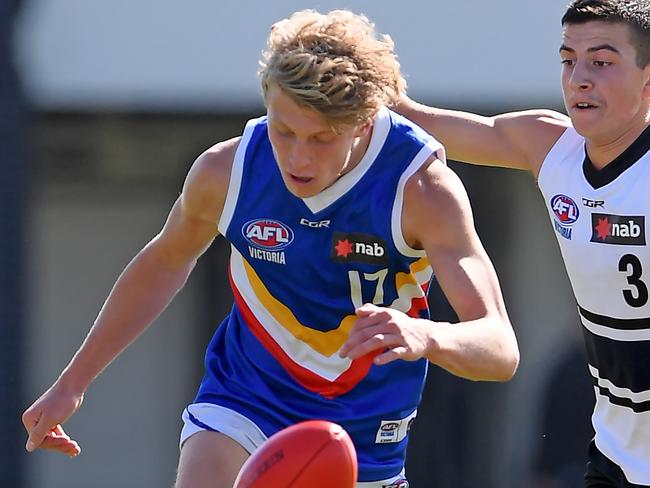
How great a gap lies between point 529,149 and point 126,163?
18.3 feet

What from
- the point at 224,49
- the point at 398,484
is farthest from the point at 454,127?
the point at 224,49

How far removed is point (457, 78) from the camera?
9.13 meters

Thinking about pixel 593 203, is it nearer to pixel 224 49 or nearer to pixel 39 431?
pixel 39 431

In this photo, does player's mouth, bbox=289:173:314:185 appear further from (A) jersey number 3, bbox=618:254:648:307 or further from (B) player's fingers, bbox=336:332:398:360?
(A) jersey number 3, bbox=618:254:648:307

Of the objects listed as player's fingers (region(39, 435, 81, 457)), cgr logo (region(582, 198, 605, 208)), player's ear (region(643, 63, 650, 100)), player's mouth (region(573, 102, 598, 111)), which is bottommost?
player's fingers (region(39, 435, 81, 457))

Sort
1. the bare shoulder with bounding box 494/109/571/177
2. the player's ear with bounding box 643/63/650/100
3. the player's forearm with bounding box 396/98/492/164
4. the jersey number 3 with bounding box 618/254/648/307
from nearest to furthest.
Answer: the jersey number 3 with bounding box 618/254/648/307 < the player's ear with bounding box 643/63/650/100 < the bare shoulder with bounding box 494/109/571/177 < the player's forearm with bounding box 396/98/492/164

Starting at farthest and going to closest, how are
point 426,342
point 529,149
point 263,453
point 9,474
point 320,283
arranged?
1. point 9,474
2. point 529,149
3. point 320,283
4. point 263,453
5. point 426,342

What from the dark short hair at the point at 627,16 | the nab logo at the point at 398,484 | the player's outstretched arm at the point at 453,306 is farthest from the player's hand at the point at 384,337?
the dark short hair at the point at 627,16

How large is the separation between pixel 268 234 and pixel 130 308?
53cm

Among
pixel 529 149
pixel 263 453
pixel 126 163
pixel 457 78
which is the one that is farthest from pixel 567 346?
pixel 263 453

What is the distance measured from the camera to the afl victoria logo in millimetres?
4441

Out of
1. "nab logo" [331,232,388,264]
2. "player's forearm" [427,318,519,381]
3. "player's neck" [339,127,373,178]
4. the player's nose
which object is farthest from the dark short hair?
"player's forearm" [427,318,519,381]

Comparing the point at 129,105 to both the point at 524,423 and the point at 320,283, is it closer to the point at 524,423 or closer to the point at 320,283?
the point at 524,423

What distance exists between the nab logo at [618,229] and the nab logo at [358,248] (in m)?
0.64
